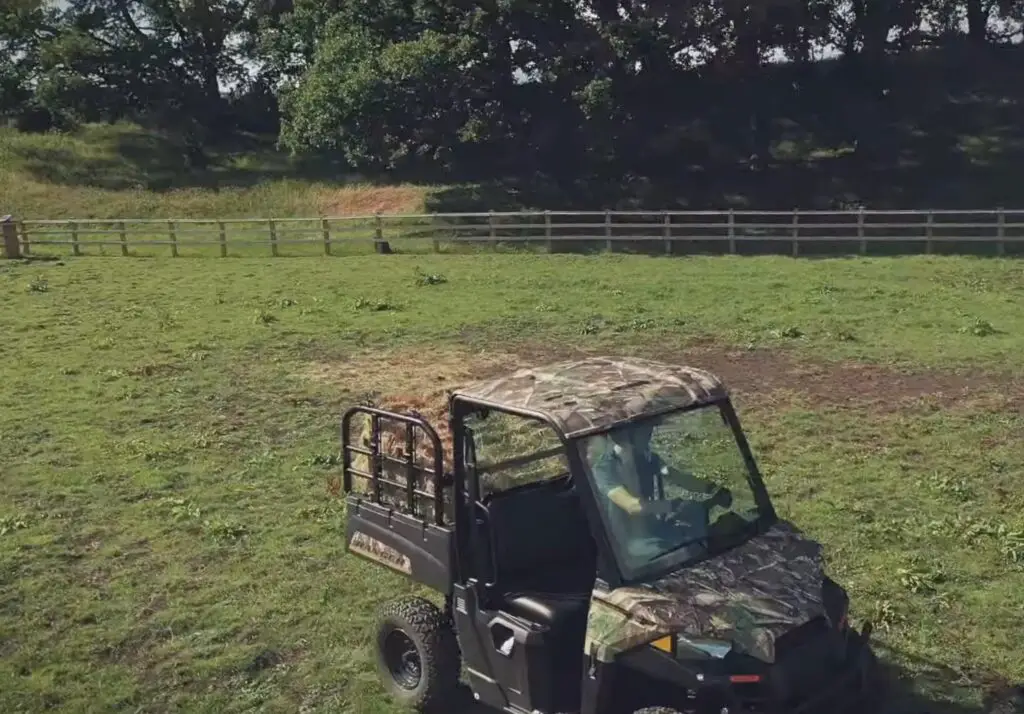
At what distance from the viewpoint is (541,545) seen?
18.3 feet

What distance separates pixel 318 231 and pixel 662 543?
25.0 meters

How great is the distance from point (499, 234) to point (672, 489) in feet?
82.6

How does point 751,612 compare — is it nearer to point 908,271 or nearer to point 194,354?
point 194,354

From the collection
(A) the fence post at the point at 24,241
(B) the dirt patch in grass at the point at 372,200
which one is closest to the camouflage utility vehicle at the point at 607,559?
(A) the fence post at the point at 24,241

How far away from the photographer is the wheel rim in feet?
20.3

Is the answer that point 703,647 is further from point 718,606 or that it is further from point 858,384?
point 858,384

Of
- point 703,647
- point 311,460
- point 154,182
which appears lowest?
point 311,460

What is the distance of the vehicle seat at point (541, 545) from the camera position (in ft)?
17.9

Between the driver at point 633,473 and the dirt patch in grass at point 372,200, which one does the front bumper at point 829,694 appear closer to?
the driver at point 633,473

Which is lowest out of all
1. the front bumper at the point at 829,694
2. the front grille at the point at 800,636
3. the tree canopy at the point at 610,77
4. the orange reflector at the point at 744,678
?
the front bumper at the point at 829,694

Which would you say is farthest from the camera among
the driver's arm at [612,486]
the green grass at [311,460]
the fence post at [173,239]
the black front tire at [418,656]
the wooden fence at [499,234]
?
the fence post at [173,239]

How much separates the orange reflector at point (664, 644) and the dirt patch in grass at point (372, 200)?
3136cm

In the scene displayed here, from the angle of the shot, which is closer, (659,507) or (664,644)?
(664,644)

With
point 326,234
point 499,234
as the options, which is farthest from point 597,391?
point 499,234
